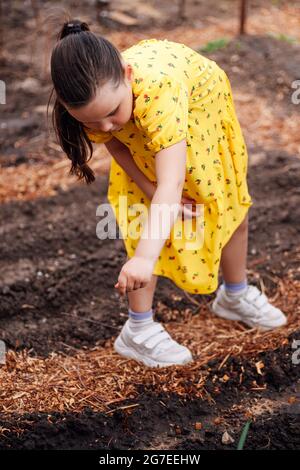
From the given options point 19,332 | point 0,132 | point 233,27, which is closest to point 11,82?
point 0,132

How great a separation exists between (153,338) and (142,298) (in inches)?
6.0

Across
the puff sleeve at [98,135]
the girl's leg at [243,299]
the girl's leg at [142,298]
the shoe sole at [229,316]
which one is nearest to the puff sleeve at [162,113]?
the puff sleeve at [98,135]

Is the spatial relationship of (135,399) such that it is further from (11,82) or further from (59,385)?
(11,82)

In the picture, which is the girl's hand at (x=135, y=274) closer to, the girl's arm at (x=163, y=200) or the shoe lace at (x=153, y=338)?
the girl's arm at (x=163, y=200)

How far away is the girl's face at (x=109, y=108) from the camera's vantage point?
174 centimetres

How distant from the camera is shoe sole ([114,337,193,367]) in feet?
7.95

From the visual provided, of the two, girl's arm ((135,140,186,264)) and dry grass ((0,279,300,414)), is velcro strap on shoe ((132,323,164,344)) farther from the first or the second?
girl's arm ((135,140,186,264))

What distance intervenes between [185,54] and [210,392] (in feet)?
3.45

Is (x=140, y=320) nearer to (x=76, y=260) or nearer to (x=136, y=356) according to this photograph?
(x=136, y=356)

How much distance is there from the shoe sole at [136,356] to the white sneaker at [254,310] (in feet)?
0.98

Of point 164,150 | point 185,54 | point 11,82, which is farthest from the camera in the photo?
point 11,82

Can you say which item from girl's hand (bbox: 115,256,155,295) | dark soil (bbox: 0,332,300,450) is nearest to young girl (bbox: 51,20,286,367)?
girl's hand (bbox: 115,256,155,295)

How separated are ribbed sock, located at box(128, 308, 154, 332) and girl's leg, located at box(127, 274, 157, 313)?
0.01 m
